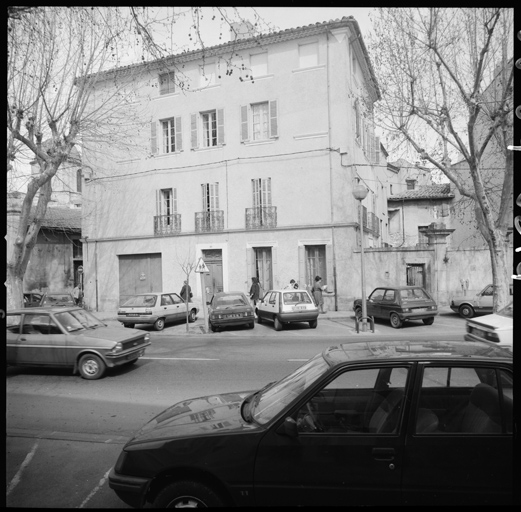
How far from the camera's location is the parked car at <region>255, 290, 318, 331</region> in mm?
15203

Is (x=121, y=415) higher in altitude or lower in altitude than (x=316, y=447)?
lower

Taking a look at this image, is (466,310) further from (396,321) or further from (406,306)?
Answer: (396,321)

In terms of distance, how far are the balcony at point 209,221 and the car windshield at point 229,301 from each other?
21.0ft

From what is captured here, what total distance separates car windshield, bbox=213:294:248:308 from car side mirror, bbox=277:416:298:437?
13.0 meters

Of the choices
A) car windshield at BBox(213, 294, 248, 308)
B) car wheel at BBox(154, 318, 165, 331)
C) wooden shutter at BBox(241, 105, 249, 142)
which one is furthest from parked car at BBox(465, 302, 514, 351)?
wooden shutter at BBox(241, 105, 249, 142)

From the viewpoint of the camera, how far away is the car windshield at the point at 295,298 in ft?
50.9

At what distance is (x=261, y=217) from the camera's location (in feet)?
70.2

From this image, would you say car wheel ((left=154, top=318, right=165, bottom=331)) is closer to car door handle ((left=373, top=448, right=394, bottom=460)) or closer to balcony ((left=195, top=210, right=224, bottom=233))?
balcony ((left=195, top=210, right=224, bottom=233))

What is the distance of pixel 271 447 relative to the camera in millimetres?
2926

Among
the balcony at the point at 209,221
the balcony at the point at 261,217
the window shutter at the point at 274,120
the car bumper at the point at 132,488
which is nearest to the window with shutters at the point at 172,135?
the balcony at the point at 209,221

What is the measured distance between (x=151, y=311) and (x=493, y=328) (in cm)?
1232

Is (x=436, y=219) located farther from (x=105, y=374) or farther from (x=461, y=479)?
(x=461, y=479)

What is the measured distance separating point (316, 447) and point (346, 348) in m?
0.93

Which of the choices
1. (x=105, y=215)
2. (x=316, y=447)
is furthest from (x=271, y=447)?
(x=105, y=215)
